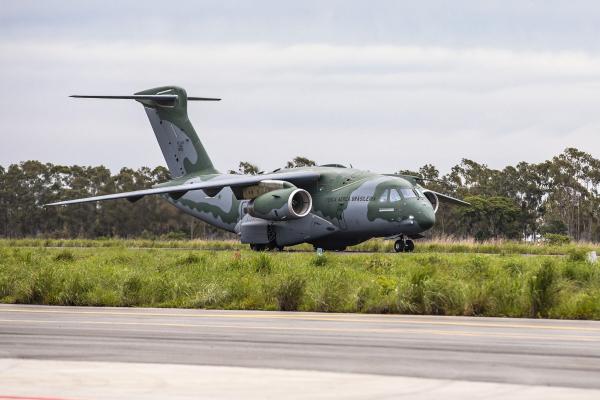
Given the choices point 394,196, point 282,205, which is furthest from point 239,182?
point 394,196

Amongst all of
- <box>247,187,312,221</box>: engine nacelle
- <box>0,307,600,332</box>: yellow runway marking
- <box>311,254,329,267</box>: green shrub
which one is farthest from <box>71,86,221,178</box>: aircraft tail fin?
<box>0,307,600,332</box>: yellow runway marking

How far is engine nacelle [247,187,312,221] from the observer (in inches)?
1582

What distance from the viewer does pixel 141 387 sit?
9.81 meters

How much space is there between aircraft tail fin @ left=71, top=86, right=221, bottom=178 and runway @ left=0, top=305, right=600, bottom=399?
31.3 meters

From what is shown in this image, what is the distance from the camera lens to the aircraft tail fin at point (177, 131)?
4841cm

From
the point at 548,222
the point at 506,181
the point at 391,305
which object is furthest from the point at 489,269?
the point at 506,181

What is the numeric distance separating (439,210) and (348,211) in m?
47.2

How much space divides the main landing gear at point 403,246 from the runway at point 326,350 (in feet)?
77.0

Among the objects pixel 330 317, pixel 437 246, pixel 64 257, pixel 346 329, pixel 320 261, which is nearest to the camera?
pixel 346 329

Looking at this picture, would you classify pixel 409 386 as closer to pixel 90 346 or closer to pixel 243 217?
pixel 90 346

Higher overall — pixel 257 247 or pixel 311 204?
pixel 311 204

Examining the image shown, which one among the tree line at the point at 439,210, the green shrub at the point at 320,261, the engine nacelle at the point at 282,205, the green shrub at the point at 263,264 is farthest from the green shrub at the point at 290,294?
the tree line at the point at 439,210

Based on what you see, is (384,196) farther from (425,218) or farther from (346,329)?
(346,329)

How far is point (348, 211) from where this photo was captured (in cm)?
4019
